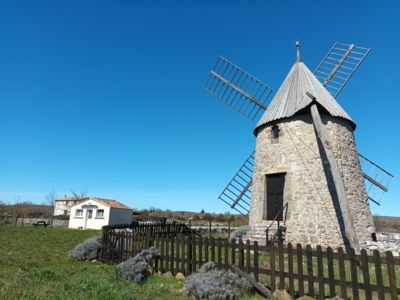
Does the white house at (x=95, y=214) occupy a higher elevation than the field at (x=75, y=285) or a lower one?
higher

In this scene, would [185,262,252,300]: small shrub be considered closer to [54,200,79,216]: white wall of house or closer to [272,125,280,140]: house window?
[272,125,280,140]: house window

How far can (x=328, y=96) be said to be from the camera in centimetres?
1470

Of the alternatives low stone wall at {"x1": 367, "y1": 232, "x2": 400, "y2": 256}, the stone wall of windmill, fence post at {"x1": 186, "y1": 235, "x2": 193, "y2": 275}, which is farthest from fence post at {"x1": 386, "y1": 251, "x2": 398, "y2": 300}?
low stone wall at {"x1": 367, "y1": 232, "x2": 400, "y2": 256}

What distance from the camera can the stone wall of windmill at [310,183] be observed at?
1184 cm

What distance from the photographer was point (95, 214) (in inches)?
1292

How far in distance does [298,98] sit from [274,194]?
15.0 ft

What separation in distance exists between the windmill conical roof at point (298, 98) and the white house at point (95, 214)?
75.5ft

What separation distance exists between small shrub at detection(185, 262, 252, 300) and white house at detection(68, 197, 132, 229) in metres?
28.1

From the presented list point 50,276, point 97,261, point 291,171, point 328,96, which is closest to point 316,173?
point 291,171

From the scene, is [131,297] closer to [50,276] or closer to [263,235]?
[50,276]

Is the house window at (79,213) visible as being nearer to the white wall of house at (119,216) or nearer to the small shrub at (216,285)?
the white wall of house at (119,216)

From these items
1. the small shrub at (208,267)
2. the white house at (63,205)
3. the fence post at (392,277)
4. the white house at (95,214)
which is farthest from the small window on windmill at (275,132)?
the white house at (63,205)

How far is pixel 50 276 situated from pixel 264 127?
10.8 m

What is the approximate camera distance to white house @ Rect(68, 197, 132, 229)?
32.4 meters
